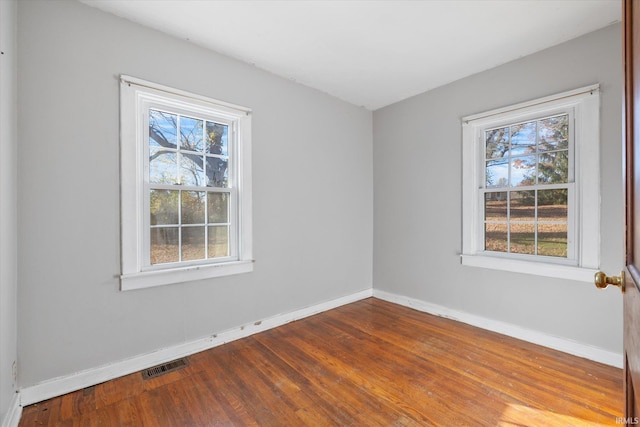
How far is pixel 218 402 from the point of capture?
1.81m

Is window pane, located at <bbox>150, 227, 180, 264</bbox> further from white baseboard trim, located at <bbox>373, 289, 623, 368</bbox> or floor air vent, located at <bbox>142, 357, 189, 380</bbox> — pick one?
Answer: white baseboard trim, located at <bbox>373, 289, 623, 368</bbox>

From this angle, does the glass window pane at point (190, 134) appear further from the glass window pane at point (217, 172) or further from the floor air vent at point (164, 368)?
the floor air vent at point (164, 368)

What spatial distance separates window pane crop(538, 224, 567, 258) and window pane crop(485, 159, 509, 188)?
0.56m

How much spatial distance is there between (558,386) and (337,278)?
2.23 meters

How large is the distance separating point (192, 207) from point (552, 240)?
333 centimetres

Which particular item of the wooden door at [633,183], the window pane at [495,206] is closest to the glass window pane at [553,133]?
the window pane at [495,206]

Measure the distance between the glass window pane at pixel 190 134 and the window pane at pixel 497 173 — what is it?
2975 mm

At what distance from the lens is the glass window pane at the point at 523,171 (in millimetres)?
→ 2711

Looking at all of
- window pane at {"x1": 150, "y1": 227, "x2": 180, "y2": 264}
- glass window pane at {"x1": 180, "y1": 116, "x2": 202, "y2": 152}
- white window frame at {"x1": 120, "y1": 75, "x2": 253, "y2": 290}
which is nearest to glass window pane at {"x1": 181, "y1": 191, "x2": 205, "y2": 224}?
window pane at {"x1": 150, "y1": 227, "x2": 180, "y2": 264}

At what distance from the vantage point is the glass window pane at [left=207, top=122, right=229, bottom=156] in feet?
8.71

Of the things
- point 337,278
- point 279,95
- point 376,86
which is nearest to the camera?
point 279,95

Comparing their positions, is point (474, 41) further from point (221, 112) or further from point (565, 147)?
point (221, 112)

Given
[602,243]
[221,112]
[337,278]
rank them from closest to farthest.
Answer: [602,243] → [221,112] → [337,278]

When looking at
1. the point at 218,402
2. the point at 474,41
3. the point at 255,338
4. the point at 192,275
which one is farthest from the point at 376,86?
the point at 218,402
